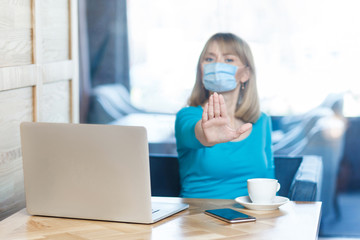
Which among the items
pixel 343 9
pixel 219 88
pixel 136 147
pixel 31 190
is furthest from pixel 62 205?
pixel 343 9

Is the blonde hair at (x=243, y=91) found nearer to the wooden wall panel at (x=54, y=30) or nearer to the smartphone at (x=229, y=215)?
the wooden wall panel at (x=54, y=30)

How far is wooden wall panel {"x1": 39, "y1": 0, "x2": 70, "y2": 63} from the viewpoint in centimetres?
213

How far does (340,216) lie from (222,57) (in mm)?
1377

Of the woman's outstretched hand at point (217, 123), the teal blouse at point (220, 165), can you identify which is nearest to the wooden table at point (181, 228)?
the woman's outstretched hand at point (217, 123)

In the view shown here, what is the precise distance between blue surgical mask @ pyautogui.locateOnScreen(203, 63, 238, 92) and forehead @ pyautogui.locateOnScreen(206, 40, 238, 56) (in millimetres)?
52

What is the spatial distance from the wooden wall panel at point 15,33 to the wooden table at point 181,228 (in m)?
0.58

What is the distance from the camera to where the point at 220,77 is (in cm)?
221

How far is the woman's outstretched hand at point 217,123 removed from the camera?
5.16 feet

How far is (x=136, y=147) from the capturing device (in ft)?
4.45

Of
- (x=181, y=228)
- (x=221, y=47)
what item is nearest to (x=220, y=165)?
(x=221, y=47)

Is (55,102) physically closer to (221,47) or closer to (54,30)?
(54,30)

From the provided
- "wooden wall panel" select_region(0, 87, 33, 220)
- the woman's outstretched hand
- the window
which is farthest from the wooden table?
the window

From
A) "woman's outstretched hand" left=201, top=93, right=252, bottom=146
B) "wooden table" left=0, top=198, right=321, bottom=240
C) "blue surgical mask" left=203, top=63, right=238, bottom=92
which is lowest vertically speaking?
"wooden table" left=0, top=198, right=321, bottom=240

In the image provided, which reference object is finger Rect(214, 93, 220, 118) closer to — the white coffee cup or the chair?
the white coffee cup
